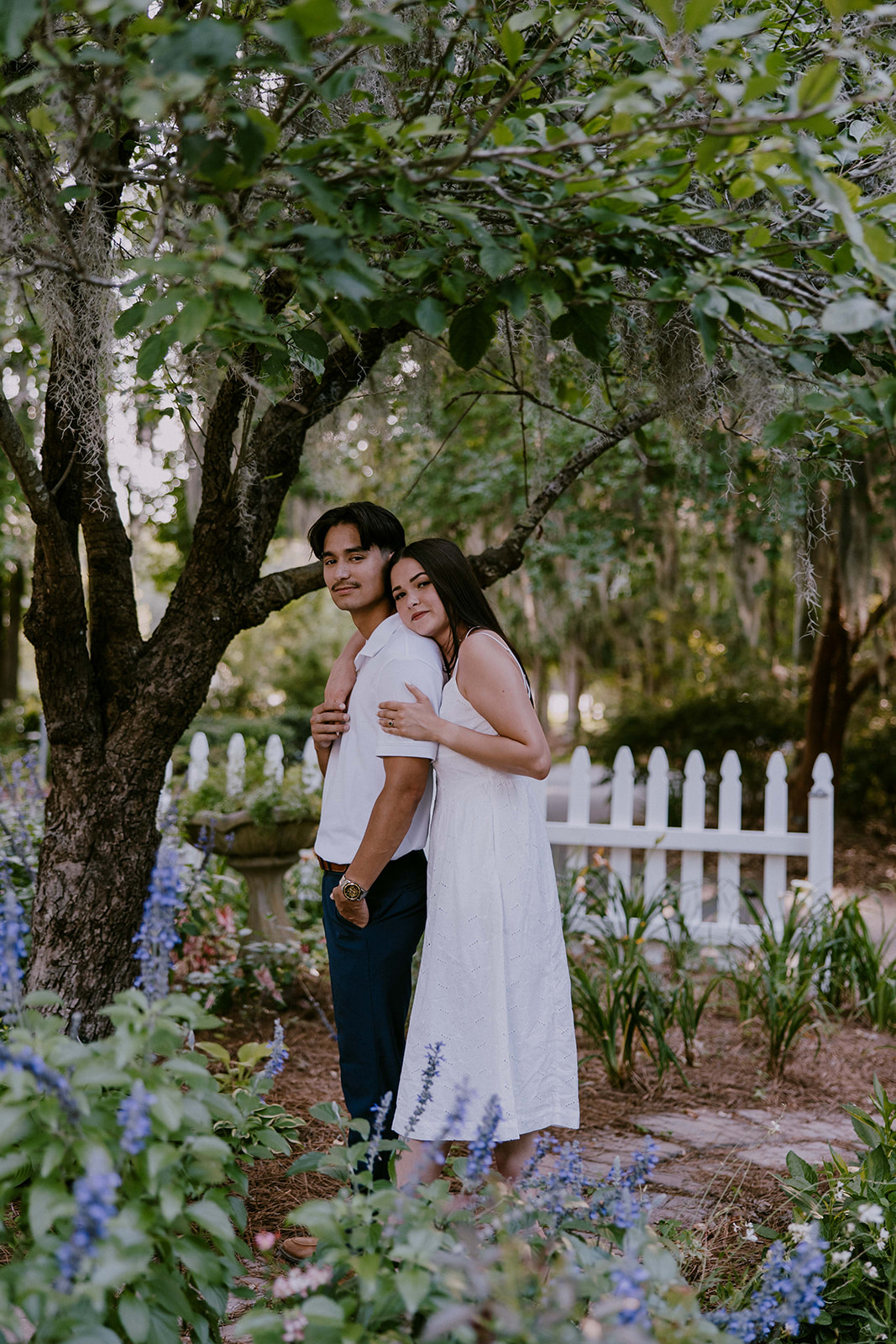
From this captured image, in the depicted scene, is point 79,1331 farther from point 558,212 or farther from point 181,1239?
point 558,212

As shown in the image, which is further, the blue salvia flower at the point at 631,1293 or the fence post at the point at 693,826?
the fence post at the point at 693,826

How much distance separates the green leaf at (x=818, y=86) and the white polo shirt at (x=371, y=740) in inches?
51.9

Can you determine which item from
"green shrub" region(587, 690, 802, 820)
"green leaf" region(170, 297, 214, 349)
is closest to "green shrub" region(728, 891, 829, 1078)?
"green leaf" region(170, 297, 214, 349)

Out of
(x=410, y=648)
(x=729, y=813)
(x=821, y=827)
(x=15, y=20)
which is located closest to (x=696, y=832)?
(x=729, y=813)

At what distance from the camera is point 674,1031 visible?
4.07 metres

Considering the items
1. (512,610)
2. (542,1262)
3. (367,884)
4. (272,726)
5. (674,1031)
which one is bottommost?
(674,1031)

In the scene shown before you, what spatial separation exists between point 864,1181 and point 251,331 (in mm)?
2031

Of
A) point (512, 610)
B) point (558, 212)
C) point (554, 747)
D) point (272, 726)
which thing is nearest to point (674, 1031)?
point (558, 212)

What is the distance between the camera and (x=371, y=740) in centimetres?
231

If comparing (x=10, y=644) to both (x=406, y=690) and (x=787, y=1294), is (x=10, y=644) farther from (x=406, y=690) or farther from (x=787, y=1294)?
(x=787, y=1294)

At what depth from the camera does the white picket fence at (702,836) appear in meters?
5.05

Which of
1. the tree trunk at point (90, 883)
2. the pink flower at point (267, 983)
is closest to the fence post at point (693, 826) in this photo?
the pink flower at point (267, 983)

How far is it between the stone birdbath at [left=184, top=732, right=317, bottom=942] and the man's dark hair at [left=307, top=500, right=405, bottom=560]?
1801 mm

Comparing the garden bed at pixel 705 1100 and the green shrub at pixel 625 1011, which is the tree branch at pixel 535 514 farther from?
the garden bed at pixel 705 1100
